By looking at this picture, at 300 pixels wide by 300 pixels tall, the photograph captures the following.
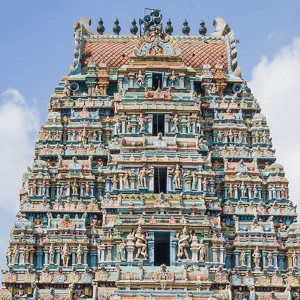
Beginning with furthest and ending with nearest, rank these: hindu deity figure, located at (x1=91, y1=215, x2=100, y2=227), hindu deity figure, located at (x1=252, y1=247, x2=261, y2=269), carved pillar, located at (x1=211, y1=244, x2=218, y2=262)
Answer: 1. hindu deity figure, located at (x1=91, y1=215, x2=100, y2=227)
2. hindu deity figure, located at (x1=252, y1=247, x2=261, y2=269)
3. carved pillar, located at (x1=211, y1=244, x2=218, y2=262)

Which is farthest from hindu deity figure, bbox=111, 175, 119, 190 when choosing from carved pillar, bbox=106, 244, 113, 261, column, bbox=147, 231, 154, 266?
column, bbox=147, 231, 154, 266

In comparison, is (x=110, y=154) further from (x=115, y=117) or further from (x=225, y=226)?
(x=225, y=226)

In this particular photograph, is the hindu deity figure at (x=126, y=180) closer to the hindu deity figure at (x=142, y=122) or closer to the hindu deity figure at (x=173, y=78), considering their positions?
the hindu deity figure at (x=142, y=122)

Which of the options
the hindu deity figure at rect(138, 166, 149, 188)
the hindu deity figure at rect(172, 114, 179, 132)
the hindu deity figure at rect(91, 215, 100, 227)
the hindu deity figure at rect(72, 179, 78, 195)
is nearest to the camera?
the hindu deity figure at rect(91, 215, 100, 227)

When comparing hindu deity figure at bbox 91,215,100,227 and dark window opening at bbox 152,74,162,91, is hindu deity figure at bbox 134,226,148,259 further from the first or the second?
dark window opening at bbox 152,74,162,91

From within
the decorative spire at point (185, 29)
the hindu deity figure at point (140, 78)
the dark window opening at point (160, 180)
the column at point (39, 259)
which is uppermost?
the decorative spire at point (185, 29)

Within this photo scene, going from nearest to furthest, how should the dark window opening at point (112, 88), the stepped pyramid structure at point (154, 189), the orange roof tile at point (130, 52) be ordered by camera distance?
the stepped pyramid structure at point (154, 189) → the dark window opening at point (112, 88) → the orange roof tile at point (130, 52)

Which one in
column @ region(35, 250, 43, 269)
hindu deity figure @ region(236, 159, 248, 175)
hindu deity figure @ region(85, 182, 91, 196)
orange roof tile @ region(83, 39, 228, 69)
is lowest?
column @ region(35, 250, 43, 269)

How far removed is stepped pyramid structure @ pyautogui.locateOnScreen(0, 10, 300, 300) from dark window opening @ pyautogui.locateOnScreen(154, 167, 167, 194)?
0.09 meters

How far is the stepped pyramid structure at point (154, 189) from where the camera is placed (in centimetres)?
4809

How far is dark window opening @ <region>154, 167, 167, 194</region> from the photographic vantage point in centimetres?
5222

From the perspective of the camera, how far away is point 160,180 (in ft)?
175

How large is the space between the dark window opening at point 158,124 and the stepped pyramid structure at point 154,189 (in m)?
0.07

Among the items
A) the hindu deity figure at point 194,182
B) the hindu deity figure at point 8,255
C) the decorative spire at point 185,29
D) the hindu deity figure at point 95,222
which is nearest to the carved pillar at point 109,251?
the hindu deity figure at point 95,222
